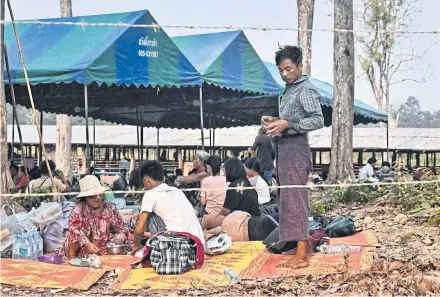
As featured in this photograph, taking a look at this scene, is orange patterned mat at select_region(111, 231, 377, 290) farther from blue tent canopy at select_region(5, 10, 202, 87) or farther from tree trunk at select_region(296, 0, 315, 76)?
tree trunk at select_region(296, 0, 315, 76)

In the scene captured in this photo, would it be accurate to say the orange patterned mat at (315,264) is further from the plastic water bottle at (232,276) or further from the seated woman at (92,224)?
the seated woman at (92,224)

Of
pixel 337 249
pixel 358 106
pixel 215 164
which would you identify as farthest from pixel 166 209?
pixel 358 106

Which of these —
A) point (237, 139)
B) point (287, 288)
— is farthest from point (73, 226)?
point (237, 139)

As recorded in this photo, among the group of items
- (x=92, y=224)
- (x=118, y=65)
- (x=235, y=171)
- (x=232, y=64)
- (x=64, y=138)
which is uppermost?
(x=232, y=64)

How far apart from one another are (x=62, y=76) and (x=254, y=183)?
2.74 metres

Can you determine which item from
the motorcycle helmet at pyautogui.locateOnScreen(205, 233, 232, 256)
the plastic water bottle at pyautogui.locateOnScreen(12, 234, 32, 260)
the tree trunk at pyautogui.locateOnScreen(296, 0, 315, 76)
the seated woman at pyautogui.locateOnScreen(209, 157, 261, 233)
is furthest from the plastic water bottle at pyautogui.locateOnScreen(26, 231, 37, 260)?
the tree trunk at pyautogui.locateOnScreen(296, 0, 315, 76)

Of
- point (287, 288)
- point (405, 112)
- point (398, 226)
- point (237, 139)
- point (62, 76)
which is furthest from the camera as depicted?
point (405, 112)

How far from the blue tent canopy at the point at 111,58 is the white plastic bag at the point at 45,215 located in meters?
2.27

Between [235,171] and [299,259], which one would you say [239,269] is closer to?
[299,259]

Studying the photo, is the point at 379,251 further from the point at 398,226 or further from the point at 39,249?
the point at 39,249

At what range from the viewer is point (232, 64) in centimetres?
Result: 1010

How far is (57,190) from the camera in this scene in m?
7.59

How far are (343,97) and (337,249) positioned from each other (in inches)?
241

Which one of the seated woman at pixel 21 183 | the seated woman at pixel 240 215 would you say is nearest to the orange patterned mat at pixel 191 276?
the seated woman at pixel 240 215
